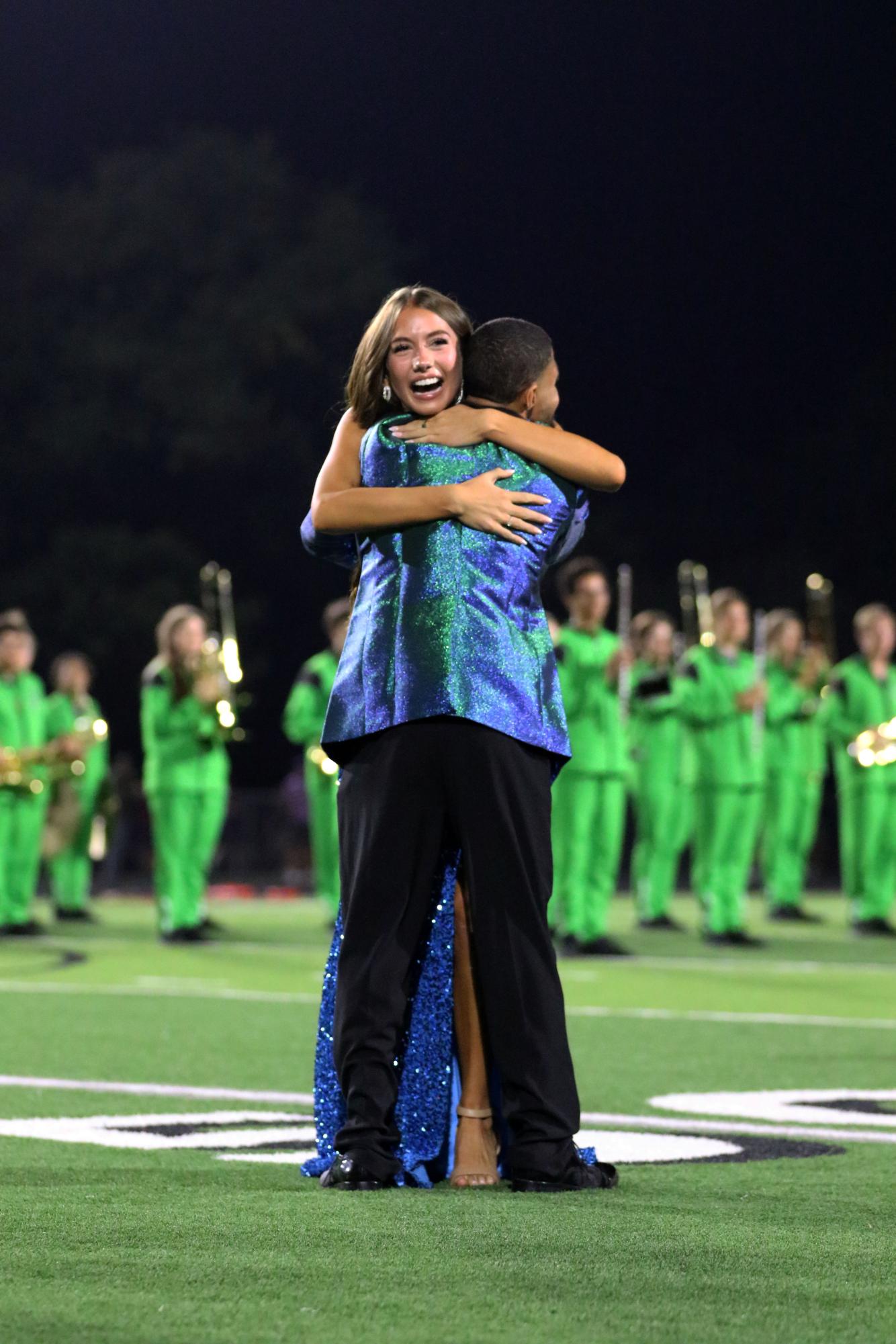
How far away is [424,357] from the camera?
17.1ft

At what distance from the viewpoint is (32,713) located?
16641 millimetres

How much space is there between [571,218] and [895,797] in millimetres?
29817

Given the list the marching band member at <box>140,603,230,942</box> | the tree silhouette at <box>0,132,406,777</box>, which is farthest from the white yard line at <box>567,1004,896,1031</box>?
the tree silhouette at <box>0,132,406,777</box>

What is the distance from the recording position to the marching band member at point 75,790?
18.2 metres

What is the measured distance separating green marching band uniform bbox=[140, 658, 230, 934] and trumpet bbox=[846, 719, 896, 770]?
4.22 m

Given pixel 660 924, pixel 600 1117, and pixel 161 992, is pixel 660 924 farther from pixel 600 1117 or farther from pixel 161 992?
pixel 600 1117

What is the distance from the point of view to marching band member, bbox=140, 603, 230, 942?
615 inches

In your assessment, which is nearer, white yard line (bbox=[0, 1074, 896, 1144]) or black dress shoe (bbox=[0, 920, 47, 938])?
white yard line (bbox=[0, 1074, 896, 1144])

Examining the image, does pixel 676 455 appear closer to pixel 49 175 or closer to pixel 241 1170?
pixel 49 175

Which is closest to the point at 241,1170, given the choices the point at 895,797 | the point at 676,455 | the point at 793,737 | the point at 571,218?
the point at 895,797

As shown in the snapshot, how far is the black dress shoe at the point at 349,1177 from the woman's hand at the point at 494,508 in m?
1.33

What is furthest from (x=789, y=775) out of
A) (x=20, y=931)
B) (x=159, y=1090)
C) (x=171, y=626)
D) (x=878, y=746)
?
(x=159, y=1090)

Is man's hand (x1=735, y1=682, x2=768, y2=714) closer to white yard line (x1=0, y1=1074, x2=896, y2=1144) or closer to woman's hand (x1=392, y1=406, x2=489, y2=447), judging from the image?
white yard line (x1=0, y1=1074, x2=896, y2=1144)

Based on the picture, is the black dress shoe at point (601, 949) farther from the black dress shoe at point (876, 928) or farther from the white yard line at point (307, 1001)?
the white yard line at point (307, 1001)
